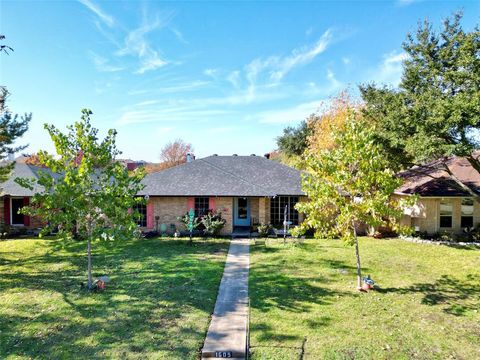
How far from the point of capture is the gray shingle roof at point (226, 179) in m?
20.2

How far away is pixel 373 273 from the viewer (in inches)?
489

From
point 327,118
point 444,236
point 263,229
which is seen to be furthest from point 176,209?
point 327,118

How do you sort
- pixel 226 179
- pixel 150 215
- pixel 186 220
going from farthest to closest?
pixel 226 179
pixel 150 215
pixel 186 220

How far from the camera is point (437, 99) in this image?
44.2 ft

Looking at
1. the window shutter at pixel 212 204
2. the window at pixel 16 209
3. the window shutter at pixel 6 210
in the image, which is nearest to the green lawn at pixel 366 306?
the window shutter at pixel 212 204

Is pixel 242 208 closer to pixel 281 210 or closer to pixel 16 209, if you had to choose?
pixel 281 210

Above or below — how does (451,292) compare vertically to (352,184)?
below

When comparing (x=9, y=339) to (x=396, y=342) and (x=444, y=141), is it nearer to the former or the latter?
(x=396, y=342)

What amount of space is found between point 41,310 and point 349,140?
1063cm

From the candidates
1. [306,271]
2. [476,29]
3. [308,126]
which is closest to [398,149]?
[476,29]

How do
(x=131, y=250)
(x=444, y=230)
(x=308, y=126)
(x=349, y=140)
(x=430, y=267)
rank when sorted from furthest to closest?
(x=308, y=126) < (x=444, y=230) < (x=131, y=250) < (x=430, y=267) < (x=349, y=140)

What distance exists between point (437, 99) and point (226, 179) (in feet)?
42.6

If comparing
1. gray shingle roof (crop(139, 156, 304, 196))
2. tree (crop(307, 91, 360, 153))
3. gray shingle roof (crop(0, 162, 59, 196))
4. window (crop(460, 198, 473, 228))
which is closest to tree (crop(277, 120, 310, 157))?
tree (crop(307, 91, 360, 153))

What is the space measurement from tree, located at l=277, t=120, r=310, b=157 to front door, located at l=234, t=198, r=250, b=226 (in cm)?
2592
